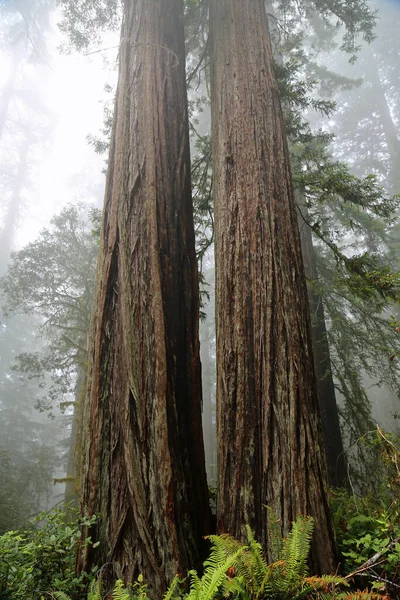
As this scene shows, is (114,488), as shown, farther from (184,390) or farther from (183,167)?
(183,167)

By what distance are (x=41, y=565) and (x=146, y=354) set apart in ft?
4.45

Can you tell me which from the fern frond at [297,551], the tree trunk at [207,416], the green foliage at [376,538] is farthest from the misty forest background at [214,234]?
the fern frond at [297,551]

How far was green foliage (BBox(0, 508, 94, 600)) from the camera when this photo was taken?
1.92 m

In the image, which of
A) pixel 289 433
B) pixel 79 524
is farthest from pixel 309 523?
pixel 79 524

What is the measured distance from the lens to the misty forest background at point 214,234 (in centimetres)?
450

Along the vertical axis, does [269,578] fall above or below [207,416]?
below

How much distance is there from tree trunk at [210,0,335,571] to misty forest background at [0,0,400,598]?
26 centimetres

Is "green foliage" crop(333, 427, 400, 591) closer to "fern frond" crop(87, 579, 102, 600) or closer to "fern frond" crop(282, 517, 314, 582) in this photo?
"fern frond" crop(282, 517, 314, 582)

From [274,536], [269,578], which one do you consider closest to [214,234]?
[274,536]

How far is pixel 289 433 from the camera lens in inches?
90.1

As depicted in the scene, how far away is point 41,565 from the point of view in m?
2.18

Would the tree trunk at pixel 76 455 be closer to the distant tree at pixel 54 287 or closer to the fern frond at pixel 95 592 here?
the distant tree at pixel 54 287

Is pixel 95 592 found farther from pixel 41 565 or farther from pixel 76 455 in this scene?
pixel 76 455

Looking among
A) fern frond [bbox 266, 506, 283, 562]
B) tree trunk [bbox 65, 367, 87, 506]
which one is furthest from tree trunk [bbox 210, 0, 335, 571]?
tree trunk [bbox 65, 367, 87, 506]
